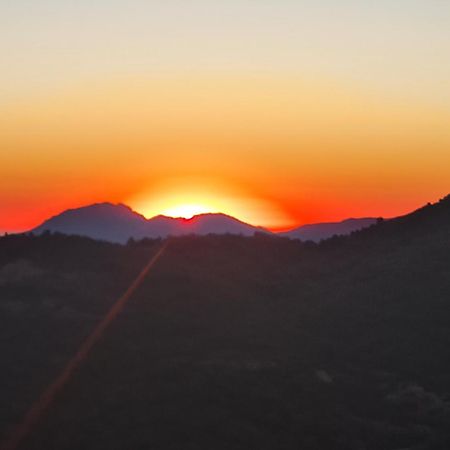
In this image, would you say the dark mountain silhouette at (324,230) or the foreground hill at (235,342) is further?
the dark mountain silhouette at (324,230)

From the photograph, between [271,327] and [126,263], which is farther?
[126,263]

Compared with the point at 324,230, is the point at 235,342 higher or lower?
lower

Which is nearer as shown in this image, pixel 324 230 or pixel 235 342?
pixel 235 342

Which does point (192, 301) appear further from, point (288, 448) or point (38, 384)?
point (288, 448)

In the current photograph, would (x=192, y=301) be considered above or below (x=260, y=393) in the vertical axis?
above

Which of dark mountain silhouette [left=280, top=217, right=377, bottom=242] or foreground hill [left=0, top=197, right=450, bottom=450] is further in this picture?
dark mountain silhouette [left=280, top=217, right=377, bottom=242]

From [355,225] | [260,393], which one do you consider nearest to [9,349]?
[260,393]

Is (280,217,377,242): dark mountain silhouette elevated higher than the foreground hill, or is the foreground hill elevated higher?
(280,217,377,242): dark mountain silhouette

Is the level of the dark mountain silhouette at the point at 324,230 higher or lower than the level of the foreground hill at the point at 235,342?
higher
